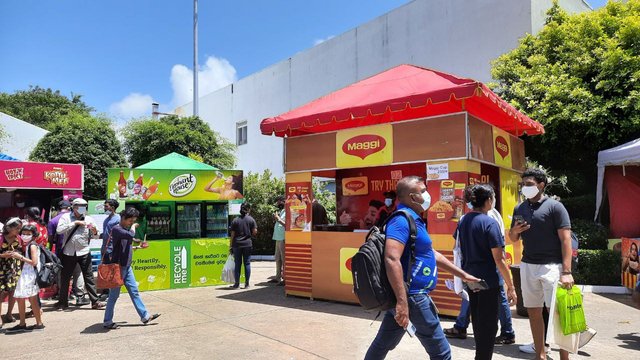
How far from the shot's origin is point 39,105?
117 ft

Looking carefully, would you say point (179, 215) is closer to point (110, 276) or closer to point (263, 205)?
point (110, 276)

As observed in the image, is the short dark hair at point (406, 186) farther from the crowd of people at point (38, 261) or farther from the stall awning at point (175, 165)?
the stall awning at point (175, 165)

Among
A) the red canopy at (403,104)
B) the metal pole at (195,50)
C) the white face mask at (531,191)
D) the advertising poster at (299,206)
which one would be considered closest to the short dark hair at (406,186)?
the white face mask at (531,191)

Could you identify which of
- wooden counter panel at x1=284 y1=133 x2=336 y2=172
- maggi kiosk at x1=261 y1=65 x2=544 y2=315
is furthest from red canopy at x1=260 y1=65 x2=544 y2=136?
wooden counter panel at x1=284 y1=133 x2=336 y2=172

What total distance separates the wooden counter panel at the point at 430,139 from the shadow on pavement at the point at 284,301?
2518 mm

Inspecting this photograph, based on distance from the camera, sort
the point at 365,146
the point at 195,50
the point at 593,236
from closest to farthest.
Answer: the point at 365,146, the point at 593,236, the point at 195,50

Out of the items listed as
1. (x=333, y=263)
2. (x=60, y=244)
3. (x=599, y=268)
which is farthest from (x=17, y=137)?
(x=599, y=268)

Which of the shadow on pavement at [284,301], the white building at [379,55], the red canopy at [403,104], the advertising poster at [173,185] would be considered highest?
the white building at [379,55]

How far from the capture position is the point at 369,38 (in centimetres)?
1991

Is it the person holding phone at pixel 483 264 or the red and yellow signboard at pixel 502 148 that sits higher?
the red and yellow signboard at pixel 502 148

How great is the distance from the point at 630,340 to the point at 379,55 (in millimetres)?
15807

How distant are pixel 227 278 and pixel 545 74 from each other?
9.80 m

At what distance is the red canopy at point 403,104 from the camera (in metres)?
6.46

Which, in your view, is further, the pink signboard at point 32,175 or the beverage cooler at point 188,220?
the pink signboard at point 32,175
